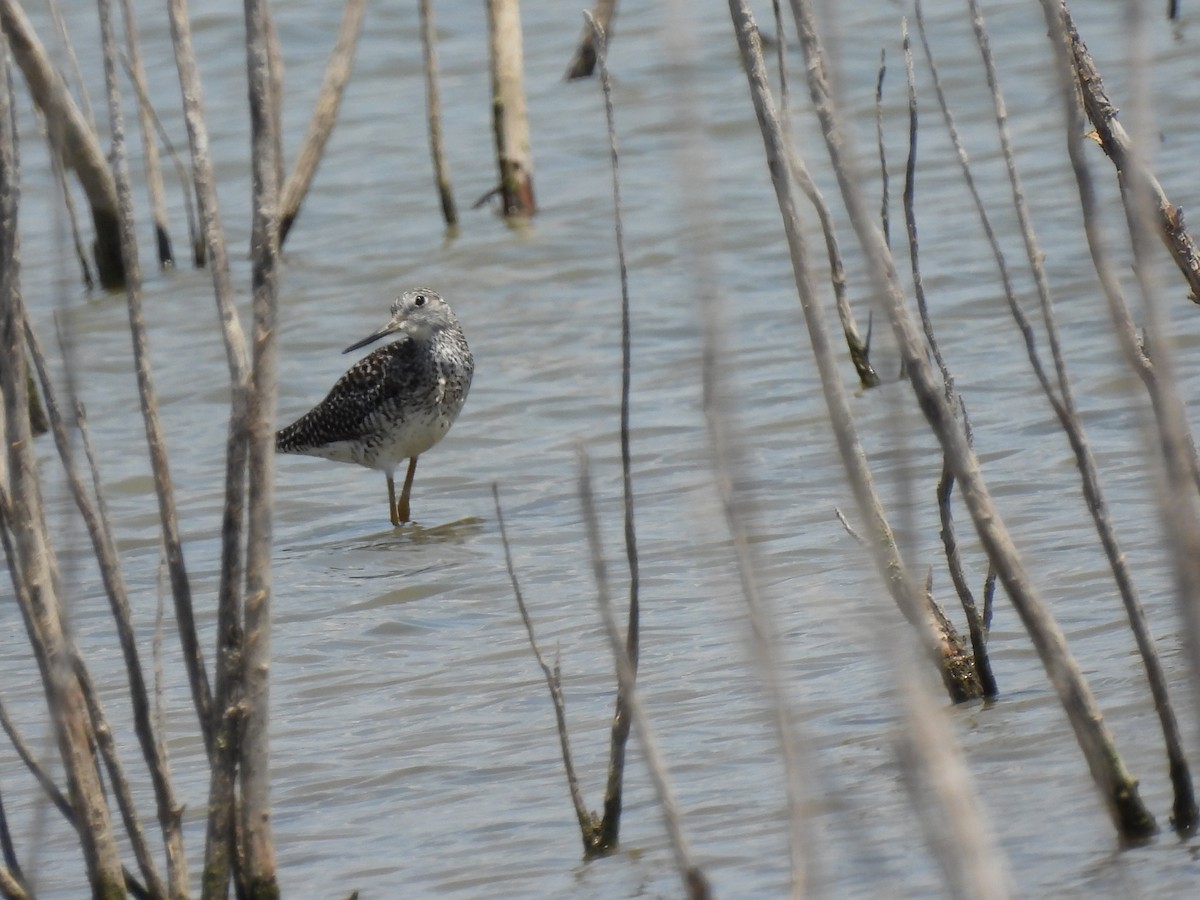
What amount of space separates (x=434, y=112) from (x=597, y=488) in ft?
13.1

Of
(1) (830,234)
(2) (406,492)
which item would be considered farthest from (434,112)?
(1) (830,234)

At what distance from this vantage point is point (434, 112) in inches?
427

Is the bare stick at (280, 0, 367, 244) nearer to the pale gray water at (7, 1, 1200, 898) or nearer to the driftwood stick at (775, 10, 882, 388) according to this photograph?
the pale gray water at (7, 1, 1200, 898)

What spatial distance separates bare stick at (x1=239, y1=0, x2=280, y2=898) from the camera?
308cm

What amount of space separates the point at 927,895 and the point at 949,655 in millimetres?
973

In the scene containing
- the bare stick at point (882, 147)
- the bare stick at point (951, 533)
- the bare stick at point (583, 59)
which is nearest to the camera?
the bare stick at point (951, 533)

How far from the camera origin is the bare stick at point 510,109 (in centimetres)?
1090

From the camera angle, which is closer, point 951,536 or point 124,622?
point 124,622

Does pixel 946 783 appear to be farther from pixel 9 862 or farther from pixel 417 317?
pixel 417 317

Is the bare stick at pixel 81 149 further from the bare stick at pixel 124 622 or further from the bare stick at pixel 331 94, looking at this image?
the bare stick at pixel 124 622

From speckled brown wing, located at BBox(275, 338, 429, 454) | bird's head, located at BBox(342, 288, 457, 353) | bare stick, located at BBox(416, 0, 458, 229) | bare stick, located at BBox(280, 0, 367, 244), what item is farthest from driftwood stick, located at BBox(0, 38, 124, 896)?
bare stick, located at BBox(416, 0, 458, 229)

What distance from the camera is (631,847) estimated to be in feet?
13.1

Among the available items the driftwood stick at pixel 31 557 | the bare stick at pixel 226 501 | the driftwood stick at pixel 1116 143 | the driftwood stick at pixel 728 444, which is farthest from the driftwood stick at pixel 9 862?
the driftwood stick at pixel 1116 143

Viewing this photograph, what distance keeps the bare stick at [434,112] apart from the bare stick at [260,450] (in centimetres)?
734
